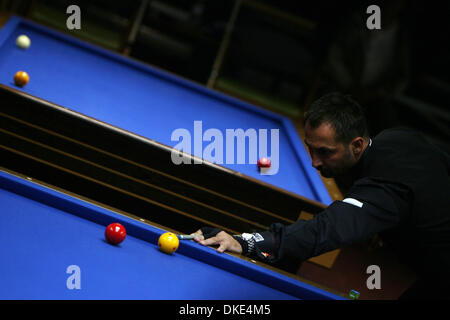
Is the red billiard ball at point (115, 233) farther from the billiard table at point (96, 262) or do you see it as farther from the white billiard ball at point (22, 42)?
the white billiard ball at point (22, 42)

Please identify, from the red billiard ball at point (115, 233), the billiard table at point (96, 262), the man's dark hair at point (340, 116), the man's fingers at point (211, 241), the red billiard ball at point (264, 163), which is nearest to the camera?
the billiard table at point (96, 262)

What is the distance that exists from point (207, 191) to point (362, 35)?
5142 mm

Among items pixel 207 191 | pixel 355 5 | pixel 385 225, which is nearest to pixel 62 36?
pixel 207 191

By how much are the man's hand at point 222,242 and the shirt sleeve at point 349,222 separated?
68mm

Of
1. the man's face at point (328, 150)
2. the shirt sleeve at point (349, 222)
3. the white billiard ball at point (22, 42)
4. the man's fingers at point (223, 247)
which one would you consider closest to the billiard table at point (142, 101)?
the white billiard ball at point (22, 42)

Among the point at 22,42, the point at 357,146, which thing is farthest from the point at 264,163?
the point at 22,42

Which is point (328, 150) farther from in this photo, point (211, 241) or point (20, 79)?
point (20, 79)

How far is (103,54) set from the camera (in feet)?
12.6

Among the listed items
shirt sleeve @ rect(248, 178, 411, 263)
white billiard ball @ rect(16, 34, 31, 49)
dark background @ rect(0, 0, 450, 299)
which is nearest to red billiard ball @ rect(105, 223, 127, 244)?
shirt sleeve @ rect(248, 178, 411, 263)

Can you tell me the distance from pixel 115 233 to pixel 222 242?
0.34m

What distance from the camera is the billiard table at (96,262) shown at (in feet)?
4.08

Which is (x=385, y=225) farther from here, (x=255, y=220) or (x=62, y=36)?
(x=62, y=36)

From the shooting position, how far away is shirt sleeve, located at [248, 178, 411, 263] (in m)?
1.54
